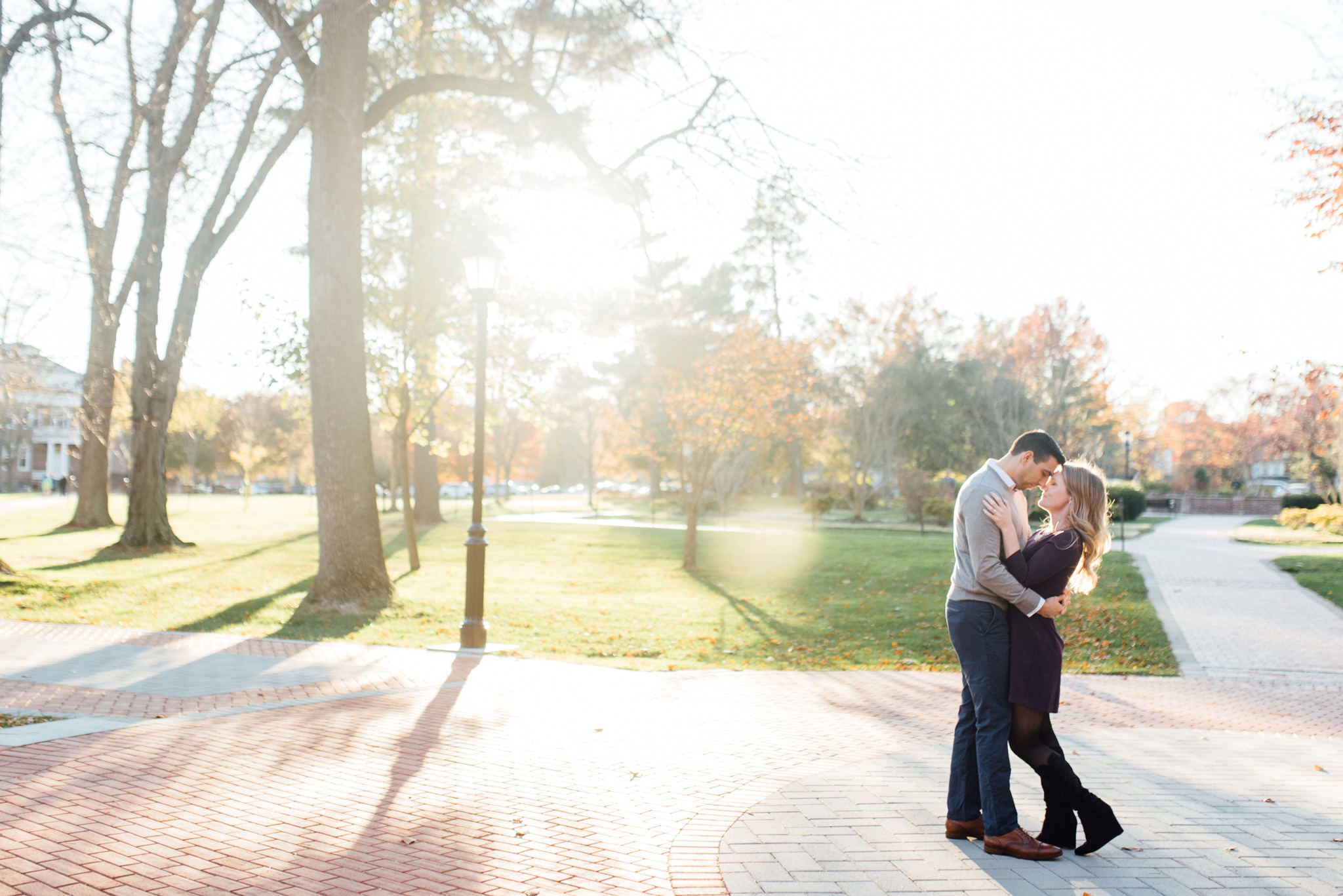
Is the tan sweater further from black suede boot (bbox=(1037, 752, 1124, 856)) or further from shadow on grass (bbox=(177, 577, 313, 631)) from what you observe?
shadow on grass (bbox=(177, 577, 313, 631))

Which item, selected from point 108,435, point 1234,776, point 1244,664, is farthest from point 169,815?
point 108,435

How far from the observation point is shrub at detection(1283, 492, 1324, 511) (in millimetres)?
35469

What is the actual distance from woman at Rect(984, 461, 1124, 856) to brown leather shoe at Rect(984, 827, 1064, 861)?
0.11m

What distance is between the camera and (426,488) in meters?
32.2

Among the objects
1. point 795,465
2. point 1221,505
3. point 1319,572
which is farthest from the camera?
point 795,465

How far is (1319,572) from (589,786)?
53.4 ft

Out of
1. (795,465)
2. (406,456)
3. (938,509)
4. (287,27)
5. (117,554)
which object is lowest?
(117,554)

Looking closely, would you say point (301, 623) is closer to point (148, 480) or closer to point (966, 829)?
point (966, 829)

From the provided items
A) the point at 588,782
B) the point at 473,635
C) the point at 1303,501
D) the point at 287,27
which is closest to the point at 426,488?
the point at 287,27

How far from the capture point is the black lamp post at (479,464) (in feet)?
31.9

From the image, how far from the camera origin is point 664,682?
823 centimetres

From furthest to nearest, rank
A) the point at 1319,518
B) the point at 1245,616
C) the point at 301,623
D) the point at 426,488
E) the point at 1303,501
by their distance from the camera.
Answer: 1. the point at 1303,501
2. the point at 426,488
3. the point at 1319,518
4. the point at 1245,616
5. the point at 301,623

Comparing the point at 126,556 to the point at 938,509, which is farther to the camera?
the point at 938,509

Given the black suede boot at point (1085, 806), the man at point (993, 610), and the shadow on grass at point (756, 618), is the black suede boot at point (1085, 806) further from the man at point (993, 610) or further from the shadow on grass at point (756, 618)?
the shadow on grass at point (756, 618)
